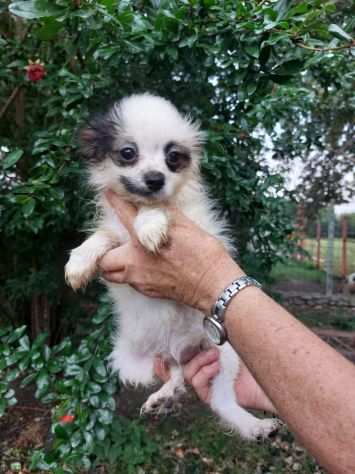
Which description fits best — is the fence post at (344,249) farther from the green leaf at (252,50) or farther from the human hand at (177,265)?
the human hand at (177,265)

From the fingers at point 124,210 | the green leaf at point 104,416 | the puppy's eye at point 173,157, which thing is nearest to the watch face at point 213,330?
the fingers at point 124,210

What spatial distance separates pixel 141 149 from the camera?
5.70 feet

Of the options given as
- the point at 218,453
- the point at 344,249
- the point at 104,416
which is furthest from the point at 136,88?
the point at 344,249

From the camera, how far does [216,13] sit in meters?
1.86

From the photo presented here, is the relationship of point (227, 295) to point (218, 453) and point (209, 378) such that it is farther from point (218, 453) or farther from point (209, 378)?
point (218, 453)

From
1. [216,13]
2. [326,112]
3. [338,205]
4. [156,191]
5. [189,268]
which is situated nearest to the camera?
[189,268]

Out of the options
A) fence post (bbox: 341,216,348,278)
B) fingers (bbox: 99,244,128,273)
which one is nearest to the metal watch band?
fingers (bbox: 99,244,128,273)

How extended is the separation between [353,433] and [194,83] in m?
2.13

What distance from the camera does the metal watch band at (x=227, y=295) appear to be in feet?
4.31

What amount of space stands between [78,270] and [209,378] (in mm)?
835

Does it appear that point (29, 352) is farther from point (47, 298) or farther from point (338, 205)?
point (338, 205)

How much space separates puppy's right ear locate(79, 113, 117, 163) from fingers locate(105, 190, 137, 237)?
0.20 meters

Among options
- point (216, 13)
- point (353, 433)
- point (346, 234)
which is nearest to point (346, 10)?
point (216, 13)

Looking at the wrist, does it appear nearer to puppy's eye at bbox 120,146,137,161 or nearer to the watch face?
the watch face
